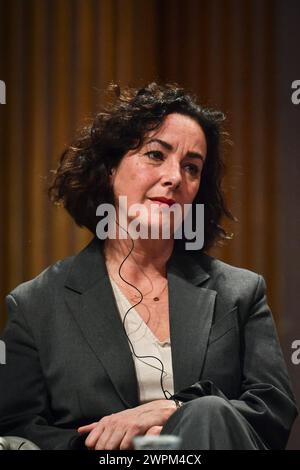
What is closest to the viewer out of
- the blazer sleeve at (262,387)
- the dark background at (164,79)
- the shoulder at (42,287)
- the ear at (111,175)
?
the blazer sleeve at (262,387)

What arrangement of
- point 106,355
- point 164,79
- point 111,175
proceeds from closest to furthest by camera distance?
point 106,355
point 111,175
point 164,79

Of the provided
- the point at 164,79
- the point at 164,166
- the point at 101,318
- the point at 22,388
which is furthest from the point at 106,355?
the point at 164,79

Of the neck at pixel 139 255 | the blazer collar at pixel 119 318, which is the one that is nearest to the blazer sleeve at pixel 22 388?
the blazer collar at pixel 119 318

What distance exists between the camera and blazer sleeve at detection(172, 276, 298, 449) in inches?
70.1

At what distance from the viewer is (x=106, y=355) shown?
185cm

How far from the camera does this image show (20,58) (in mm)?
2334

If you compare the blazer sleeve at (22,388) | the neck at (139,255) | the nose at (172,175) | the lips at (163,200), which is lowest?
the blazer sleeve at (22,388)

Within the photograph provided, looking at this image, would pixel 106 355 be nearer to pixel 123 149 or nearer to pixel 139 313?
pixel 139 313

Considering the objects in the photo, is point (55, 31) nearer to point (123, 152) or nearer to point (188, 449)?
point (123, 152)

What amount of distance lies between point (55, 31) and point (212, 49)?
0.45 meters

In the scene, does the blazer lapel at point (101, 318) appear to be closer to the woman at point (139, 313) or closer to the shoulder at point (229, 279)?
the woman at point (139, 313)

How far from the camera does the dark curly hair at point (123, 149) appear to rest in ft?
6.60

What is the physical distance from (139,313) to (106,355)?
15cm

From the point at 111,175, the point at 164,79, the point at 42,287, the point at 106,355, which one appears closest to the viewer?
the point at 106,355
